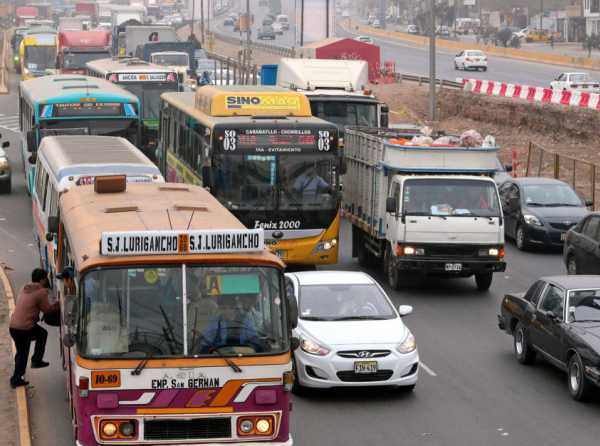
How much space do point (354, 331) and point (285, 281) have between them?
14.7 feet

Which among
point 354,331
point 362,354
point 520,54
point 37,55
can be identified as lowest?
point 520,54

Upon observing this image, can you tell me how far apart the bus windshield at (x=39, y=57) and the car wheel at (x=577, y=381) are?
201 ft

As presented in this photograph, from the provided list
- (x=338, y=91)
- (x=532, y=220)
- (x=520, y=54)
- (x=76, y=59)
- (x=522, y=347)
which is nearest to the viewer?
(x=522, y=347)

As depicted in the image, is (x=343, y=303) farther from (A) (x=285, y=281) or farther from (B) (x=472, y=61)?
(B) (x=472, y=61)

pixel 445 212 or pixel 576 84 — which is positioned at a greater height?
pixel 445 212

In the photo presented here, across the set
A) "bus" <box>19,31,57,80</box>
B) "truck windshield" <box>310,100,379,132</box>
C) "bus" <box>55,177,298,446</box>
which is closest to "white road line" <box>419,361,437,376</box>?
"bus" <box>55,177,298,446</box>

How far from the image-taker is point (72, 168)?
20.2m

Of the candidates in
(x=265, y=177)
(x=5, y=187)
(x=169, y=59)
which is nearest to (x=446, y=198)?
(x=265, y=177)

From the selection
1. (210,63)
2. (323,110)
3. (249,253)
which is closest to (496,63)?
(210,63)

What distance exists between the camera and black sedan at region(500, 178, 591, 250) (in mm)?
28938

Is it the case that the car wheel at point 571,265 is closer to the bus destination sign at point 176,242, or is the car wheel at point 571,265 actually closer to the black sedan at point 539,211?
the black sedan at point 539,211

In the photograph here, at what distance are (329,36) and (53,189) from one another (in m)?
59.6

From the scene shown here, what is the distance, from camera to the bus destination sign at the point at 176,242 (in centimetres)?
1136

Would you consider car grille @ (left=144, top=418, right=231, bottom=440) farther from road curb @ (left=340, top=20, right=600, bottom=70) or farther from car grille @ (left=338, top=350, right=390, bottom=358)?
road curb @ (left=340, top=20, right=600, bottom=70)
